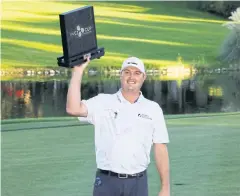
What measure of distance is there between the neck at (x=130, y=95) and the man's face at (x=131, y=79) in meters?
0.03

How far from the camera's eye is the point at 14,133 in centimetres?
1359

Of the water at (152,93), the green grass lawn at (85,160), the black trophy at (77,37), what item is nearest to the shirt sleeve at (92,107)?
the black trophy at (77,37)

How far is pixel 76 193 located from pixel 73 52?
3.21m

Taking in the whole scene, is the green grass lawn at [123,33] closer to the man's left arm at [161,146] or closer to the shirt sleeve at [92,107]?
the man's left arm at [161,146]

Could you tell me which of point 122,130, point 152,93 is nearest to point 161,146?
point 122,130

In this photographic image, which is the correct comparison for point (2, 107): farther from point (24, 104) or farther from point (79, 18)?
point (79, 18)

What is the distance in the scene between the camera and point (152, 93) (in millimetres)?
37031

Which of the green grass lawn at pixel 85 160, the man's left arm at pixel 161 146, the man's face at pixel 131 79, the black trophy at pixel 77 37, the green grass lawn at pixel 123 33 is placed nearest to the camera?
the black trophy at pixel 77 37

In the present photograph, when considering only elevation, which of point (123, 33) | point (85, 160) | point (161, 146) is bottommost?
point (85, 160)

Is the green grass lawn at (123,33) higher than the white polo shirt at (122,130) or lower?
higher

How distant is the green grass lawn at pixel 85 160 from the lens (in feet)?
27.7

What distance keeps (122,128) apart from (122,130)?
0.05 ft

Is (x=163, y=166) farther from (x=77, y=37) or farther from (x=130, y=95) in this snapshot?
(x=77, y=37)

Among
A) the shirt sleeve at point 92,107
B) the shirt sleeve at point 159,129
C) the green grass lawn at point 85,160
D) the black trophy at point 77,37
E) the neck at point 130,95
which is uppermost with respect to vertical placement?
the black trophy at point 77,37
